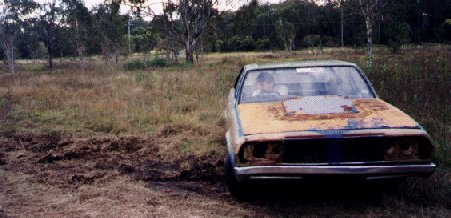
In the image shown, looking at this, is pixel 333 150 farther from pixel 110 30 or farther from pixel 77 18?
pixel 77 18

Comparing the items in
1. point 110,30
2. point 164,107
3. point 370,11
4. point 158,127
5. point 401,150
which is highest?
point 110,30

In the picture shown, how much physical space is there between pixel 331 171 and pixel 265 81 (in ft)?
5.86

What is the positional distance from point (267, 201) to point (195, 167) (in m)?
1.56

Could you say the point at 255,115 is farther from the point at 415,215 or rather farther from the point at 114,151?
the point at 114,151

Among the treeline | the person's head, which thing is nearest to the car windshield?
the person's head

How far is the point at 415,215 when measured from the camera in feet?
12.5

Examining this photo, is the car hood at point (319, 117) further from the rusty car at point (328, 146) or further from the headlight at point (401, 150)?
the headlight at point (401, 150)

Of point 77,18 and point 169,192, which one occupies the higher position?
point 77,18

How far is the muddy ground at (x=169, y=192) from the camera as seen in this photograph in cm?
401

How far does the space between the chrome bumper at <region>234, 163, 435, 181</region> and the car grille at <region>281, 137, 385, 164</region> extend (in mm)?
96

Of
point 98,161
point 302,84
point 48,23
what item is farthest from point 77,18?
point 302,84

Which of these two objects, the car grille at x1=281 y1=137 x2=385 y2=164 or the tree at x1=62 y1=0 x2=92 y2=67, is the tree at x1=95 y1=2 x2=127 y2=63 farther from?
the car grille at x1=281 y1=137 x2=385 y2=164

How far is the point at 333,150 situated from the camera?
3.51 meters

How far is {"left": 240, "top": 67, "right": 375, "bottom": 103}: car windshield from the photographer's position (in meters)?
4.77
